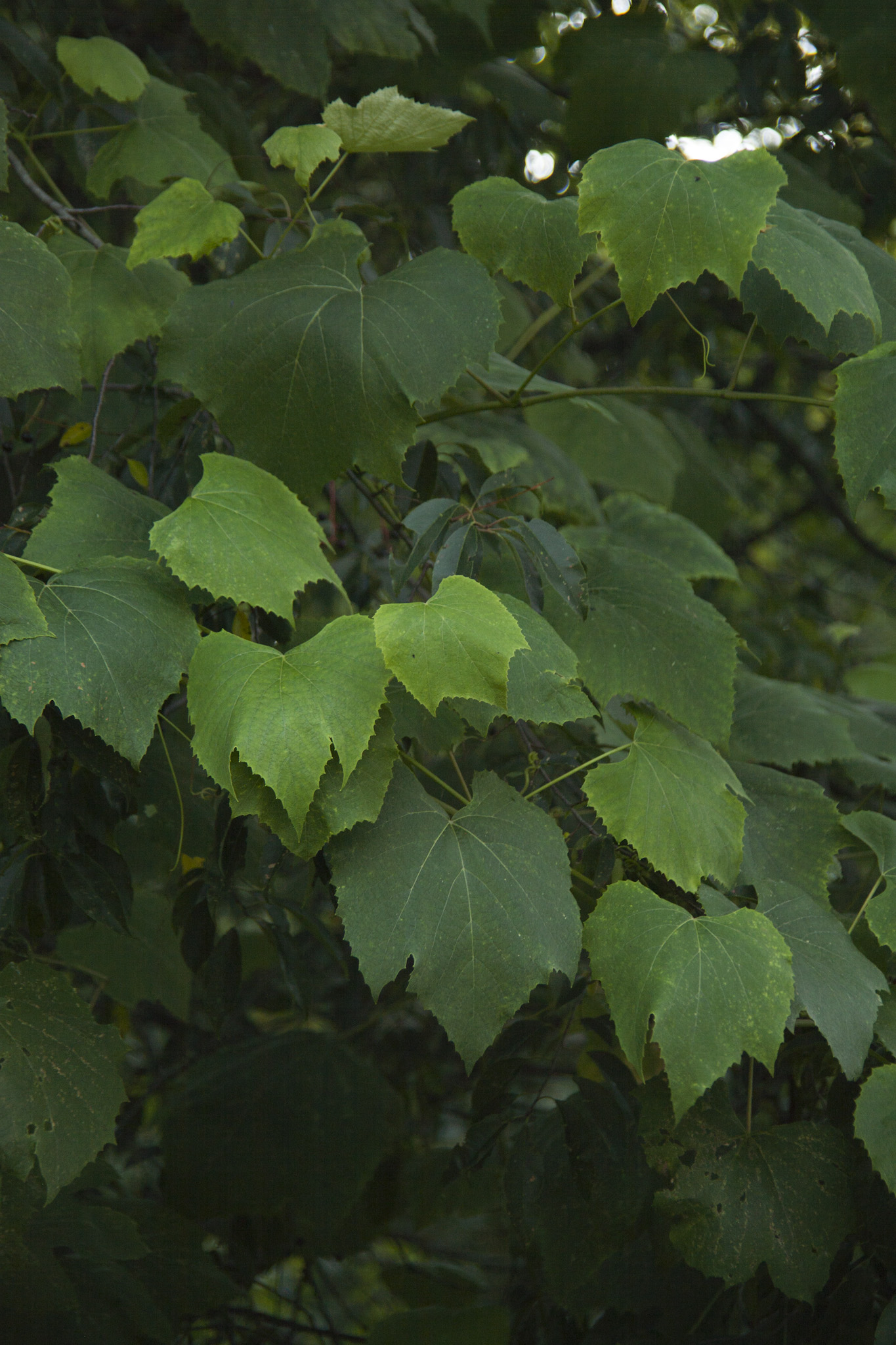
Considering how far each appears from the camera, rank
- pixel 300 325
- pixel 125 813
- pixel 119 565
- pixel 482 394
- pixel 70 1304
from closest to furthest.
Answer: pixel 119 565 < pixel 300 325 < pixel 125 813 < pixel 70 1304 < pixel 482 394

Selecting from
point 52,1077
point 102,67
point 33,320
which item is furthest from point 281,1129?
point 102,67

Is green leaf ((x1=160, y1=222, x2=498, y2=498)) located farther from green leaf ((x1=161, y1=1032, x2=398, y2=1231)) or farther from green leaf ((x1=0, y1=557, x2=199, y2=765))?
green leaf ((x1=161, y1=1032, x2=398, y2=1231))

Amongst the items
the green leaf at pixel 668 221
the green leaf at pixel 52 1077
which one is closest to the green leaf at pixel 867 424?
the green leaf at pixel 668 221

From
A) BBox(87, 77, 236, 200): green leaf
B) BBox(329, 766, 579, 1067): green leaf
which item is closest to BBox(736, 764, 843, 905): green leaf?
BBox(329, 766, 579, 1067): green leaf

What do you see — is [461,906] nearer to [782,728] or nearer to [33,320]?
[33,320]

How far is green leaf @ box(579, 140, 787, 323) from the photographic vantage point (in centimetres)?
117

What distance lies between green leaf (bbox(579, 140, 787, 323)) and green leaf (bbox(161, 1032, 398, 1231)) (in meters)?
2.05

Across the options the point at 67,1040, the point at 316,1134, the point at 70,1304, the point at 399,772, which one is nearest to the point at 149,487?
the point at 399,772

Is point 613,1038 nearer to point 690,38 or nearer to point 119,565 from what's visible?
point 119,565

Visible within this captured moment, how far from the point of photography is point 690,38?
2.73m

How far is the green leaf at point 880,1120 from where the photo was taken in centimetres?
111

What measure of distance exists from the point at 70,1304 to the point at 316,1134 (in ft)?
3.42

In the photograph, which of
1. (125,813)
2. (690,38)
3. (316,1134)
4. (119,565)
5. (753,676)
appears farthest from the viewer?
(690,38)

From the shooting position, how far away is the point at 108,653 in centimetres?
104
